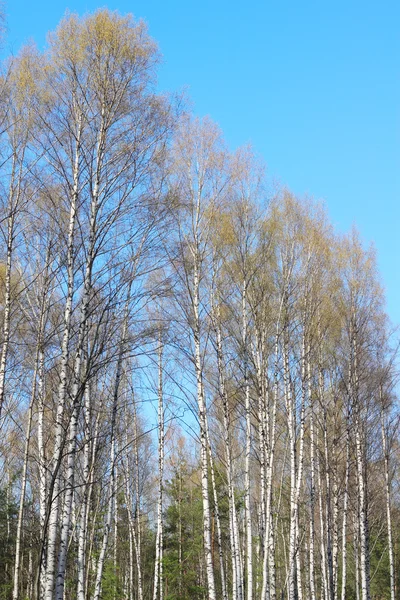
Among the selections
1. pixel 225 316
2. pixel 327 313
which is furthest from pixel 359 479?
pixel 225 316

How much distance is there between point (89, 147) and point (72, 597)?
16.9 m

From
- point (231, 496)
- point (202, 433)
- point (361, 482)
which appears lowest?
point (231, 496)

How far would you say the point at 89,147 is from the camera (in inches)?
338

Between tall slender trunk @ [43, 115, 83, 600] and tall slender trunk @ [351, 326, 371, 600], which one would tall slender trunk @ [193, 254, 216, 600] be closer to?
tall slender trunk @ [43, 115, 83, 600]

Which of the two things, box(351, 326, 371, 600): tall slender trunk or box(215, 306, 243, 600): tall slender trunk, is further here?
box(351, 326, 371, 600): tall slender trunk

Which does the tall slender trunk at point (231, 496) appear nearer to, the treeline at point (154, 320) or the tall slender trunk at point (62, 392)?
the treeline at point (154, 320)

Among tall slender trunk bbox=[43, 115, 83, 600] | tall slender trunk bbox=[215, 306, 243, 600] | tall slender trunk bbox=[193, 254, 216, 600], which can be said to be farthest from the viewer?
tall slender trunk bbox=[215, 306, 243, 600]

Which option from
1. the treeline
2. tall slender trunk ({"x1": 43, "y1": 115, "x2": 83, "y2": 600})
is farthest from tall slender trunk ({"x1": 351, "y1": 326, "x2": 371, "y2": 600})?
tall slender trunk ({"x1": 43, "y1": 115, "x2": 83, "y2": 600})

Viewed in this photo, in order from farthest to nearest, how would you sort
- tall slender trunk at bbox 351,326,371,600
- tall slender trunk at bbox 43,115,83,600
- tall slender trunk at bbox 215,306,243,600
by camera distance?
tall slender trunk at bbox 351,326,371,600 → tall slender trunk at bbox 215,306,243,600 → tall slender trunk at bbox 43,115,83,600

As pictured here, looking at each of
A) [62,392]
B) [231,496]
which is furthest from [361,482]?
[62,392]

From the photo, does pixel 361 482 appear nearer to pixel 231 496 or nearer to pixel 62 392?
pixel 231 496

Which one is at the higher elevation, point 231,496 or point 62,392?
Result: point 62,392

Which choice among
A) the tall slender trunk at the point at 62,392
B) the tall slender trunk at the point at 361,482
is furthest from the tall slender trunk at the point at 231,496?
the tall slender trunk at the point at 62,392

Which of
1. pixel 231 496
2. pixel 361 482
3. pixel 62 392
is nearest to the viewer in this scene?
pixel 62 392
